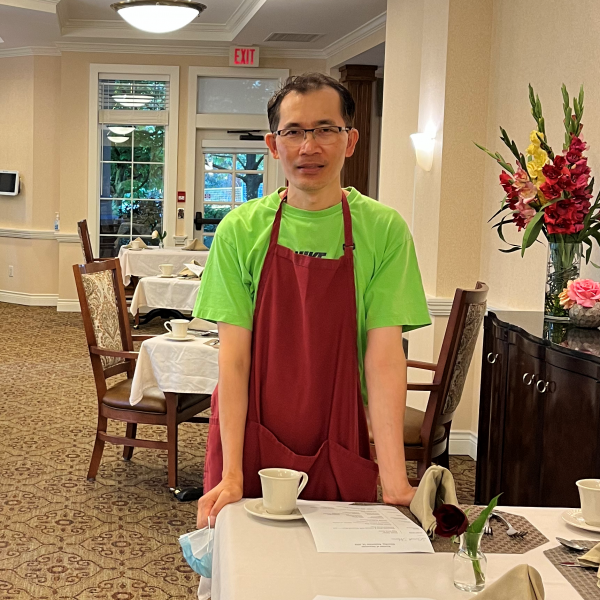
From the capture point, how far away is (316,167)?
1.69 meters

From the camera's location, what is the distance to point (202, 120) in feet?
36.6

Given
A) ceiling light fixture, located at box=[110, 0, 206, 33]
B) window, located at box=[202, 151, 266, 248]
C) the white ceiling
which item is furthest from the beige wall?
ceiling light fixture, located at box=[110, 0, 206, 33]

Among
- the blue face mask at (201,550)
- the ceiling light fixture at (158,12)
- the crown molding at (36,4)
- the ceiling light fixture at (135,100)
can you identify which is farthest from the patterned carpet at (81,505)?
the ceiling light fixture at (135,100)

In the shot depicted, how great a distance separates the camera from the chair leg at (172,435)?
420 cm

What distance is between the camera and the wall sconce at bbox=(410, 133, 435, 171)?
525 centimetres

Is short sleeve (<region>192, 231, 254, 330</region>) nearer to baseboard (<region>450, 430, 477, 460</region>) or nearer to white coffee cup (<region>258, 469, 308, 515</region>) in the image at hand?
white coffee cup (<region>258, 469, 308, 515</region>)

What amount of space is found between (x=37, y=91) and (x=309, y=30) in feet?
13.0

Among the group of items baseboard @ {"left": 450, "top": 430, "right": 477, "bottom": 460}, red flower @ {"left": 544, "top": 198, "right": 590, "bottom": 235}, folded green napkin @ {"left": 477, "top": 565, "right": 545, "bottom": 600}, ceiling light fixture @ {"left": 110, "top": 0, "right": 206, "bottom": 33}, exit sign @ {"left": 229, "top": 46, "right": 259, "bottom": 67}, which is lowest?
baseboard @ {"left": 450, "top": 430, "right": 477, "bottom": 460}

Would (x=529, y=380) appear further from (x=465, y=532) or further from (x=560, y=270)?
(x=465, y=532)

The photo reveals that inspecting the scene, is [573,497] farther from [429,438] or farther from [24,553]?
[24,553]

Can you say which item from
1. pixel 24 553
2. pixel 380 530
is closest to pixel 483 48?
pixel 24 553

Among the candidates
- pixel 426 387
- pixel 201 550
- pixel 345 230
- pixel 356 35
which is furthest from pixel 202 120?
pixel 201 550

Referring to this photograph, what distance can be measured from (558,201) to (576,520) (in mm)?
1936

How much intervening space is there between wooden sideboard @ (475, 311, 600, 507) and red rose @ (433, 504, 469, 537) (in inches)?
58.6
